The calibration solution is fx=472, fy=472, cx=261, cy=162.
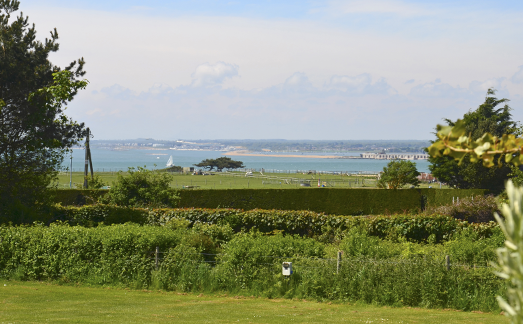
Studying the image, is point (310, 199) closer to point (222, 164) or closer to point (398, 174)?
point (398, 174)

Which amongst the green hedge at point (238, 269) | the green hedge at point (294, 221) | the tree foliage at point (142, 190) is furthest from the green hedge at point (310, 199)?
the green hedge at point (238, 269)

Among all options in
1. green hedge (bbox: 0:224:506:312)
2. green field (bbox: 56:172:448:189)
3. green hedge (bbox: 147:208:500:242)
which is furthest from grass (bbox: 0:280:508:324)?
green field (bbox: 56:172:448:189)

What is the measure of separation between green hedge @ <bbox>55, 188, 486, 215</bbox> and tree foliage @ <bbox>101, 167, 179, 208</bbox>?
5.15 m

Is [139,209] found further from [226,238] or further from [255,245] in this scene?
[255,245]

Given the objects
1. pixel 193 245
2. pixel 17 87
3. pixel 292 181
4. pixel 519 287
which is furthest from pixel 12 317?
pixel 292 181

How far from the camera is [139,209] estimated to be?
76.3 ft

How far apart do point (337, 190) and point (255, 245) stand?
1911 centimetres

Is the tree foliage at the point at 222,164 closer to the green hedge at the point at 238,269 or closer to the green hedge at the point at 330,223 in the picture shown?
the green hedge at the point at 330,223

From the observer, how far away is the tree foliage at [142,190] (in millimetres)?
26031

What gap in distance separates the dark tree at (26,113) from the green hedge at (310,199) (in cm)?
1098

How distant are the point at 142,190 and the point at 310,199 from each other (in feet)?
38.3

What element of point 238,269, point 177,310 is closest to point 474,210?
point 238,269

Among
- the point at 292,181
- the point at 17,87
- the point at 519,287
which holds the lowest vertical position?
the point at 292,181

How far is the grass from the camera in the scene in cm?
1028
